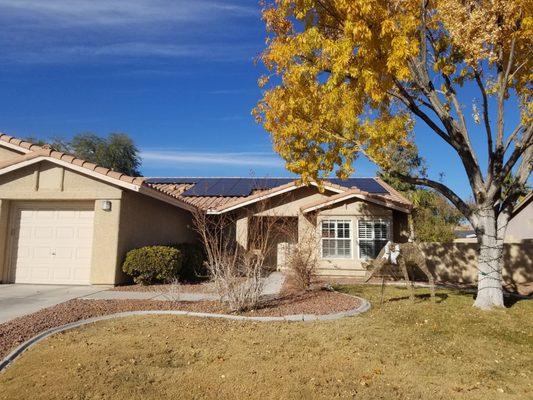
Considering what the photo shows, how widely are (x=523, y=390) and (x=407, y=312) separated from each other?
12.8 feet

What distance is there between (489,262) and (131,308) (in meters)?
8.20

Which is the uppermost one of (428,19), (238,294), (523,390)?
(428,19)

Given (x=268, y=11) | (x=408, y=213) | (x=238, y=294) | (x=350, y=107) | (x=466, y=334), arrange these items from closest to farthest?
(x=466, y=334)
(x=238, y=294)
(x=350, y=107)
(x=268, y=11)
(x=408, y=213)

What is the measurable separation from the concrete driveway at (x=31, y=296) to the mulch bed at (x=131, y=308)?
0.50 m

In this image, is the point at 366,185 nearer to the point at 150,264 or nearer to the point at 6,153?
the point at 150,264

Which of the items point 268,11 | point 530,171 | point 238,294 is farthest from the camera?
point 268,11

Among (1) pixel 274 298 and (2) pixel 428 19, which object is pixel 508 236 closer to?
(2) pixel 428 19

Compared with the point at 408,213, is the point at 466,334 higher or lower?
lower

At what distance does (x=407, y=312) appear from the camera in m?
8.66

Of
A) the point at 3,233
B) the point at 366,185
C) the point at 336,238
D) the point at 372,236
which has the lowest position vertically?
the point at 3,233

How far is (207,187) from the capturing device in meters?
19.8

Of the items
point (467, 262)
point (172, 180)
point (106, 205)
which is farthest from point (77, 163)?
point (467, 262)

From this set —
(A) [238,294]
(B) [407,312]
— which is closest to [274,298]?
(A) [238,294]

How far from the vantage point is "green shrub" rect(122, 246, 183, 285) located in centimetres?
1216
